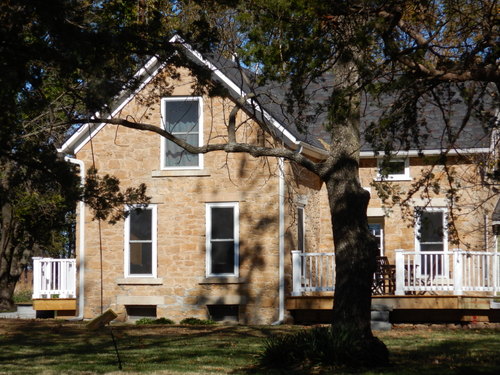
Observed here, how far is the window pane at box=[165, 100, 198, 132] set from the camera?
71.8 feet

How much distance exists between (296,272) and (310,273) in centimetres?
38

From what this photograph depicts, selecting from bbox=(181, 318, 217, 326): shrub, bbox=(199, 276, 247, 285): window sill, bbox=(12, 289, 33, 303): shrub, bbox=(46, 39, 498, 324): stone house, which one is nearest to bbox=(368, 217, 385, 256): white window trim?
bbox=(46, 39, 498, 324): stone house

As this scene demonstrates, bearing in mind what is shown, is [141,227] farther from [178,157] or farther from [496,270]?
[496,270]

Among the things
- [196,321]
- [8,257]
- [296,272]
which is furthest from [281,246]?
[8,257]

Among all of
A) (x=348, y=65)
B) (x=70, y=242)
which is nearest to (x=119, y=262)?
(x=348, y=65)

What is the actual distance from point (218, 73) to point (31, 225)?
1094 cm

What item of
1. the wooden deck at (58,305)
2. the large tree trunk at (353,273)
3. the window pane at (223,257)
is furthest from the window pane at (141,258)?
the large tree trunk at (353,273)

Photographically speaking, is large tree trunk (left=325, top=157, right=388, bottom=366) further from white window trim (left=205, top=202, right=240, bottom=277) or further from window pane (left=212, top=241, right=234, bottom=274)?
window pane (left=212, top=241, right=234, bottom=274)

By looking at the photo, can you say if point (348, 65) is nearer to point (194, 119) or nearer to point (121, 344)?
point (121, 344)

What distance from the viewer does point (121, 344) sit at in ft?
53.1

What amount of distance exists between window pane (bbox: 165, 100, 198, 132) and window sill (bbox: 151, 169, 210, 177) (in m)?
0.98

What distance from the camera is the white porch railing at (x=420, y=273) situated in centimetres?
1973

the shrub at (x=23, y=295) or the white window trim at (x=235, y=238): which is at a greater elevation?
the white window trim at (x=235, y=238)

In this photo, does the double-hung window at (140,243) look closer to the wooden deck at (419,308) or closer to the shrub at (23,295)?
the wooden deck at (419,308)
